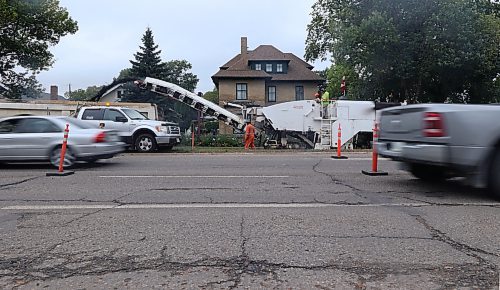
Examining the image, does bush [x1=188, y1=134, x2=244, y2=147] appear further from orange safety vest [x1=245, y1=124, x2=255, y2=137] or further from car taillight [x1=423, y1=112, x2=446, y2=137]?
car taillight [x1=423, y1=112, x2=446, y2=137]

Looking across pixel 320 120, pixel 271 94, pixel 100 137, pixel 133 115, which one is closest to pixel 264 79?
pixel 271 94

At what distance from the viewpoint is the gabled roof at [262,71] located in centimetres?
4422

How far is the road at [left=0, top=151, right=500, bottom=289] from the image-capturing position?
370 centimetres

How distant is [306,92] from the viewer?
46.5 m

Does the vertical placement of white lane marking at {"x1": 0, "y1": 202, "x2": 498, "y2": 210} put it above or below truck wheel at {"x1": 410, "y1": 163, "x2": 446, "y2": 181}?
below

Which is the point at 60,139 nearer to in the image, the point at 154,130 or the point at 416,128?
the point at 154,130

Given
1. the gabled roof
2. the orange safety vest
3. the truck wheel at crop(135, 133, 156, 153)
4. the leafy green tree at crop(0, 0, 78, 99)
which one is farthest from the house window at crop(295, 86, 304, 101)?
the truck wheel at crop(135, 133, 156, 153)

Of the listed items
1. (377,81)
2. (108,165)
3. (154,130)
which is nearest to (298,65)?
(377,81)

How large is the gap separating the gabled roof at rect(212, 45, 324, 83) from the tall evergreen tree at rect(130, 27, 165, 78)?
5.68 m

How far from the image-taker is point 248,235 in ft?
16.1

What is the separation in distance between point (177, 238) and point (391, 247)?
2245mm

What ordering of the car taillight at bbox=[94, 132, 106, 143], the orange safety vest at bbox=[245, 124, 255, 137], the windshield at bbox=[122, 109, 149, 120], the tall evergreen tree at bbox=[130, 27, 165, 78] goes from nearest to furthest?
the car taillight at bbox=[94, 132, 106, 143]
the windshield at bbox=[122, 109, 149, 120]
the orange safety vest at bbox=[245, 124, 255, 137]
the tall evergreen tree at bbox=[130, 27, 165, 78]

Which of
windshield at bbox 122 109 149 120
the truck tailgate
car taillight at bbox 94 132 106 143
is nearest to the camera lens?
the truck tailgate

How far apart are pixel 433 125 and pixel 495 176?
3.92ft
